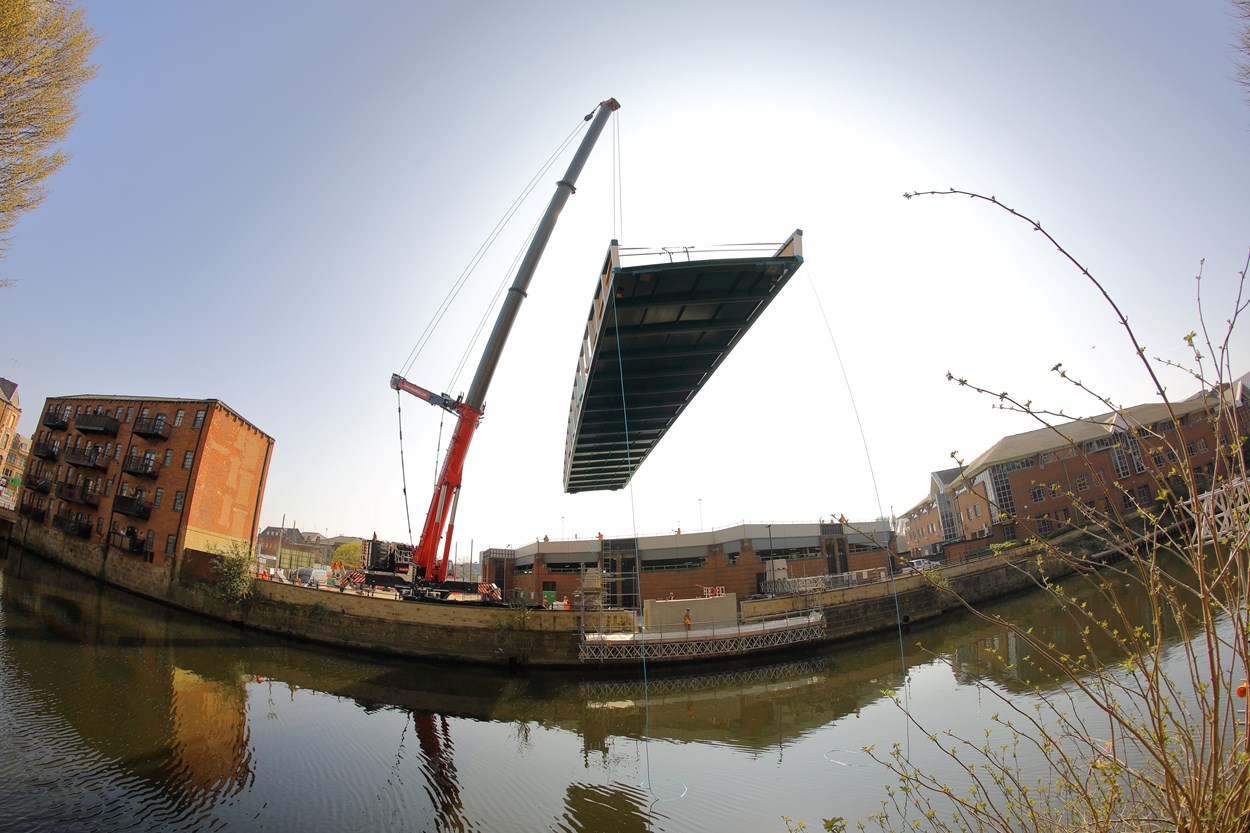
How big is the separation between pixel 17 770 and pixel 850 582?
34.2 m

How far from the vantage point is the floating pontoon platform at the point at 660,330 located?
14648 millimetres

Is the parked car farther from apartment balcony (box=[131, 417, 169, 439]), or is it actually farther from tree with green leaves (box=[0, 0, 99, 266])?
tree with green leaves (box=[0, 0, 99, 266])

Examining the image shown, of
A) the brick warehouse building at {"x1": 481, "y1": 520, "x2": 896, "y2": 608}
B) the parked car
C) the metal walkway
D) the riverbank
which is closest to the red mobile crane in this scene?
the riverbank

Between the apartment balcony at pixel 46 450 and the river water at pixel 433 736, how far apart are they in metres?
23.3

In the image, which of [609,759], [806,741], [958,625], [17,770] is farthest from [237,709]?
[958,625]

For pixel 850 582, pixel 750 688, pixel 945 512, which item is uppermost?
pixel 945 512

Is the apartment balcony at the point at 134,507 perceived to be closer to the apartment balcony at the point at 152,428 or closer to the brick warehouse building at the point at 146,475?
the brick warehouse building at the point at 146,475

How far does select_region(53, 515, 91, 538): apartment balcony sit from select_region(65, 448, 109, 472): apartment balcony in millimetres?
3563

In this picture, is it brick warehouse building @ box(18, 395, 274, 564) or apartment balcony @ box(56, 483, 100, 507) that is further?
apartment balcony @ box(56, 483, 100, 507)

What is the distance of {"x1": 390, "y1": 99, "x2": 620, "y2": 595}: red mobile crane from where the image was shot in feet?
75.3

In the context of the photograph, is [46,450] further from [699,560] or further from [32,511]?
[699,560]

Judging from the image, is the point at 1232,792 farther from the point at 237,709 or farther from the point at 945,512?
the point at 945,512

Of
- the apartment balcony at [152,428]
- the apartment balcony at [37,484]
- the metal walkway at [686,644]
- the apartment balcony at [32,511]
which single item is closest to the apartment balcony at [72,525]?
the apartment balcony at [32,511]

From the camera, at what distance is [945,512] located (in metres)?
56.2
